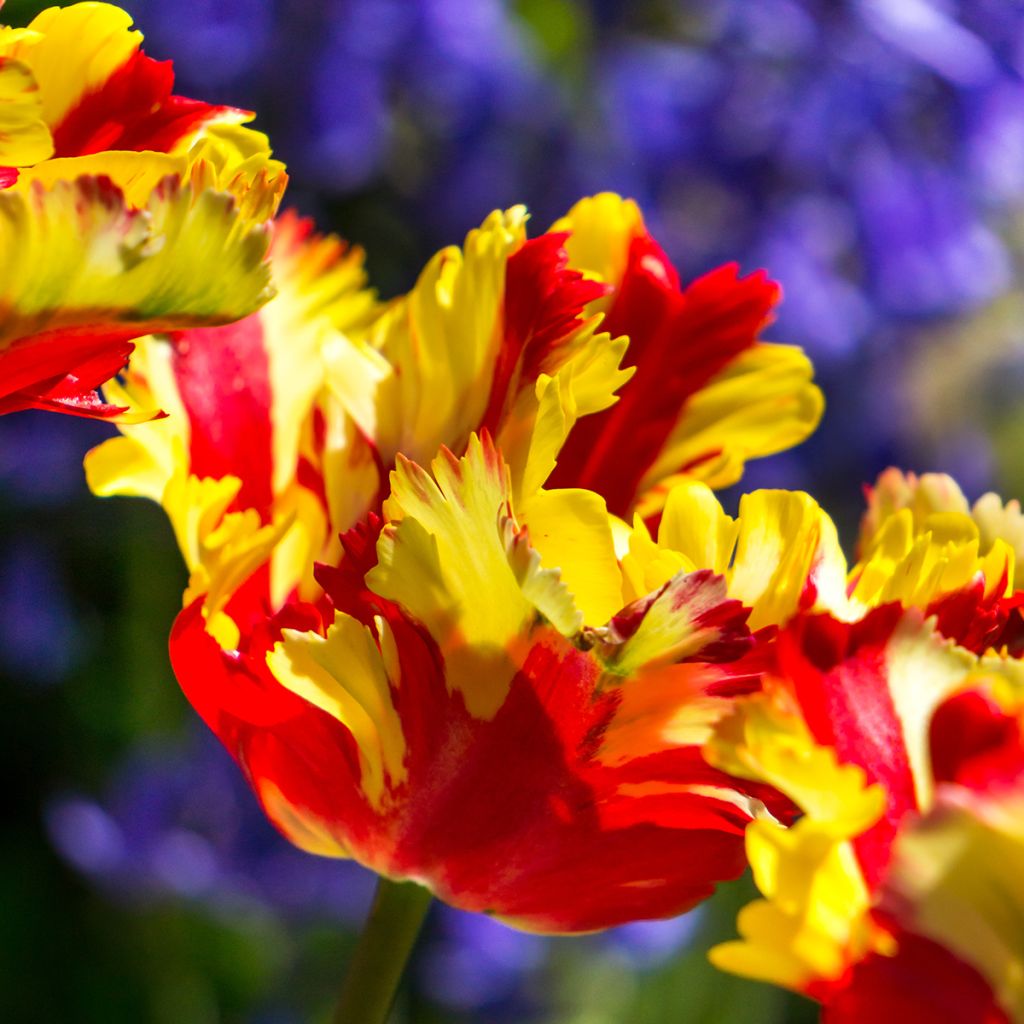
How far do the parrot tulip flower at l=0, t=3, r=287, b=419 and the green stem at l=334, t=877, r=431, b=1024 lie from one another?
0.09m

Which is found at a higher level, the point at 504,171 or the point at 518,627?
the point at 518,627

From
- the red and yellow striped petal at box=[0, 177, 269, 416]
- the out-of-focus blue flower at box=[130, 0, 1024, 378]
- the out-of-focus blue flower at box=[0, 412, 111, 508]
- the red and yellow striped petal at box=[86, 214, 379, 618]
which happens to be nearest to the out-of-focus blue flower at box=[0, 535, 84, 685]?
the out-of-focus blue flower at box=[0, 412, 111, 508]

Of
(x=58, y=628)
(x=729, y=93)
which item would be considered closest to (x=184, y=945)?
(x=58, y=628)

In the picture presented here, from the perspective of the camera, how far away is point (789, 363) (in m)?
0.31

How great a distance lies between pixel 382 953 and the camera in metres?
0.27

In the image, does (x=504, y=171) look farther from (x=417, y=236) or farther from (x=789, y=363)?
(x=789, y=363)

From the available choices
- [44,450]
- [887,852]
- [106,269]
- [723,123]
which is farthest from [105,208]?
[723,123]

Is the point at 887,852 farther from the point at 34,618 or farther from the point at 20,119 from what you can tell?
the point at 34,618

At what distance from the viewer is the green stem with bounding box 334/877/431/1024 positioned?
0.88ft

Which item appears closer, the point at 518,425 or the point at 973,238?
the point at 518,425

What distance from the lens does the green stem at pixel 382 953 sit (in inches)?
10.6

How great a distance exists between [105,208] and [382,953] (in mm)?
132

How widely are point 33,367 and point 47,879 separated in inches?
37.2

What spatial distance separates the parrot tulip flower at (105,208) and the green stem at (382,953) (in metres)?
0.09
